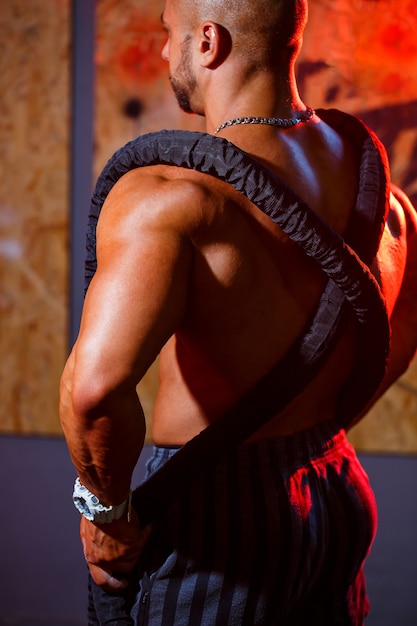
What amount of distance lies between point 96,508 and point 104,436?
0.12m

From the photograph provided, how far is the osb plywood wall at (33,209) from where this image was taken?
2.04 m

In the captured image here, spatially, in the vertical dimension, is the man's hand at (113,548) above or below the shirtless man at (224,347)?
below

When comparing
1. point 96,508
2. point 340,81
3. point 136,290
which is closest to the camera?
point 136,290

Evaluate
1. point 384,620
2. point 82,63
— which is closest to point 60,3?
point 82,63

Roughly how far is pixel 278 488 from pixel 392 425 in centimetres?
112

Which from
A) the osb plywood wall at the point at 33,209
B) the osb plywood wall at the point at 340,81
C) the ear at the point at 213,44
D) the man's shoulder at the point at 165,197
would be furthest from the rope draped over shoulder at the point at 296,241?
the osb plywood wall at the point at 33,209

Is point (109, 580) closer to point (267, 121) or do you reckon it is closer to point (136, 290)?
point (136, 290)

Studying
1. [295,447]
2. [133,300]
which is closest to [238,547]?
[295,447]

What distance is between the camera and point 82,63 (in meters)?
2.03

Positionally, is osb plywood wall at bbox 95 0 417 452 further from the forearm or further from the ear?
the forearm

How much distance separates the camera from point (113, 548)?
88 centimetres

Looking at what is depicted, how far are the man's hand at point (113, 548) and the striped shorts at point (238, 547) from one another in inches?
0.8

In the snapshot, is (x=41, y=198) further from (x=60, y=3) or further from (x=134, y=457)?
(x=134, y=457)

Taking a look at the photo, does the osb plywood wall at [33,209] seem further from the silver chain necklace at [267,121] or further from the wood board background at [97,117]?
the silver chain necklace at [267,121]
